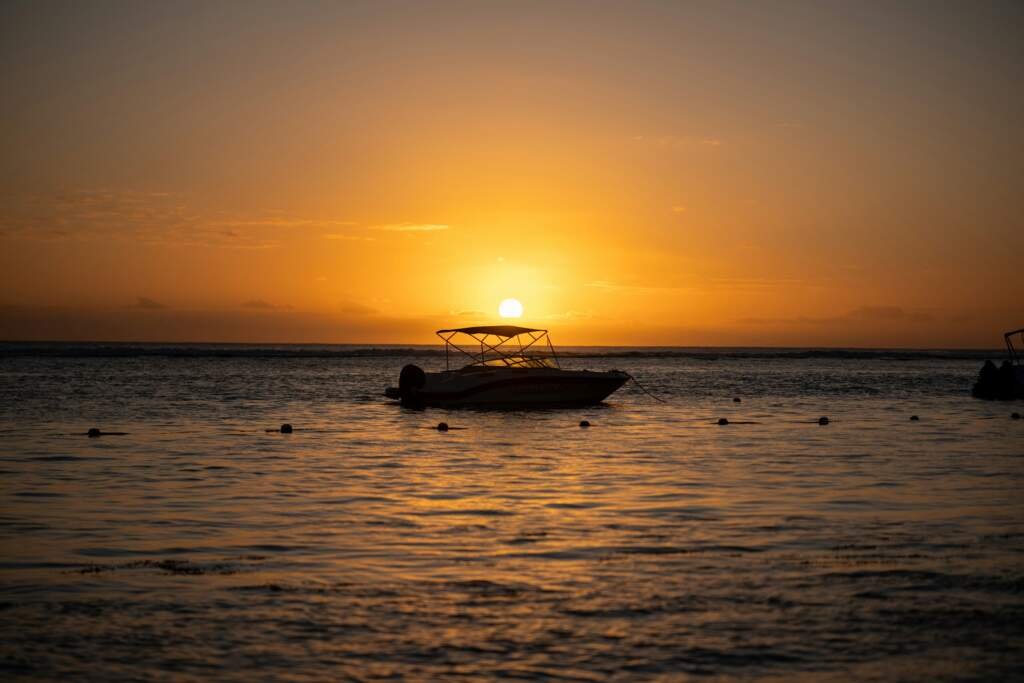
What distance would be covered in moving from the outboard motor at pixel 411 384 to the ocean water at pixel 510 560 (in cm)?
1395

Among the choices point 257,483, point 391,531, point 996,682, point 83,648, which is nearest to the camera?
point 996,682

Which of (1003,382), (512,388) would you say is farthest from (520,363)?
(1003,382)

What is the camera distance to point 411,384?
44281 millimetres

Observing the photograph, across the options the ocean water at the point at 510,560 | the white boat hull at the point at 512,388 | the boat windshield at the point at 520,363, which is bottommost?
the ocean water at the point at 510,560

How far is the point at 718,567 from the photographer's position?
12.9 m

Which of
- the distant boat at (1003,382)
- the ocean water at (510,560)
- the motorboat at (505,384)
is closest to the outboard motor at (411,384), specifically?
the motorboat at (505,384)

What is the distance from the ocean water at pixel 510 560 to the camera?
940cm

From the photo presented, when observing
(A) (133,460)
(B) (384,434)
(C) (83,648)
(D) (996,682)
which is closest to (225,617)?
(C) (83,648)

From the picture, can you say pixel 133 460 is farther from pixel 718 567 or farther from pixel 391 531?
pixel 718 567

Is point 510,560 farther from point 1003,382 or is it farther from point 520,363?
point 1003,382

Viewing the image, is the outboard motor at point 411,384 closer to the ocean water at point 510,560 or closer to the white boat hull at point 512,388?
the white boat hull at point 512,388

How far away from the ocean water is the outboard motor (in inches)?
549

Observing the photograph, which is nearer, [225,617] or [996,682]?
[996,682]

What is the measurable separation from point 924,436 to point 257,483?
73.5 feet
